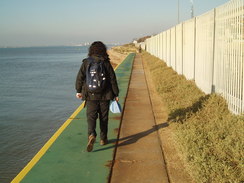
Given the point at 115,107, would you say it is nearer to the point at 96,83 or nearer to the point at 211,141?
the point at 96,83

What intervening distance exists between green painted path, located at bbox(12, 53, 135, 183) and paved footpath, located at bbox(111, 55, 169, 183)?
0.51 feet

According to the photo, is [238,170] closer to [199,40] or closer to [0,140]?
[199,40]

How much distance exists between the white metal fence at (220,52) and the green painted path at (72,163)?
2.56 meters

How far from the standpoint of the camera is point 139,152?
14.7ft

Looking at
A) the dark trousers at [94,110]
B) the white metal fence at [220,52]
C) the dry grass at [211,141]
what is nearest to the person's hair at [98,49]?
the dark trousers at [94,110]

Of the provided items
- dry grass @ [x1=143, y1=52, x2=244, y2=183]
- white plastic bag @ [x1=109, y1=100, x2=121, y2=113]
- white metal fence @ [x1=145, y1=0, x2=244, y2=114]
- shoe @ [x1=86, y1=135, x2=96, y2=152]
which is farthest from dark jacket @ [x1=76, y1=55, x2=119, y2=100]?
white metal fence @ [x1=145, y1=0, x2=244, y2=114]

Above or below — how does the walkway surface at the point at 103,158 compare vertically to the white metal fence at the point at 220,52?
below

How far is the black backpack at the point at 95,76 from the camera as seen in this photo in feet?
14.0

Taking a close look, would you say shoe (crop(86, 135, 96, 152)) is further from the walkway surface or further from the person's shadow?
the person's shadow

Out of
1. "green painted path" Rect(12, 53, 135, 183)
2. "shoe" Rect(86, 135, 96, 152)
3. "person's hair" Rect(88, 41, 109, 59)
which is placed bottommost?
"green painted path" Rect(12, 53, 135, 183)

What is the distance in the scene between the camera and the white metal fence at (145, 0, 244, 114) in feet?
18.6

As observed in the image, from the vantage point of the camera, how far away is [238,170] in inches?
137

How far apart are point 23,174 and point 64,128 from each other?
6.79 ft

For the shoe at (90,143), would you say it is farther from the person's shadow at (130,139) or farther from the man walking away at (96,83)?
the person's shadow at (130,139)
